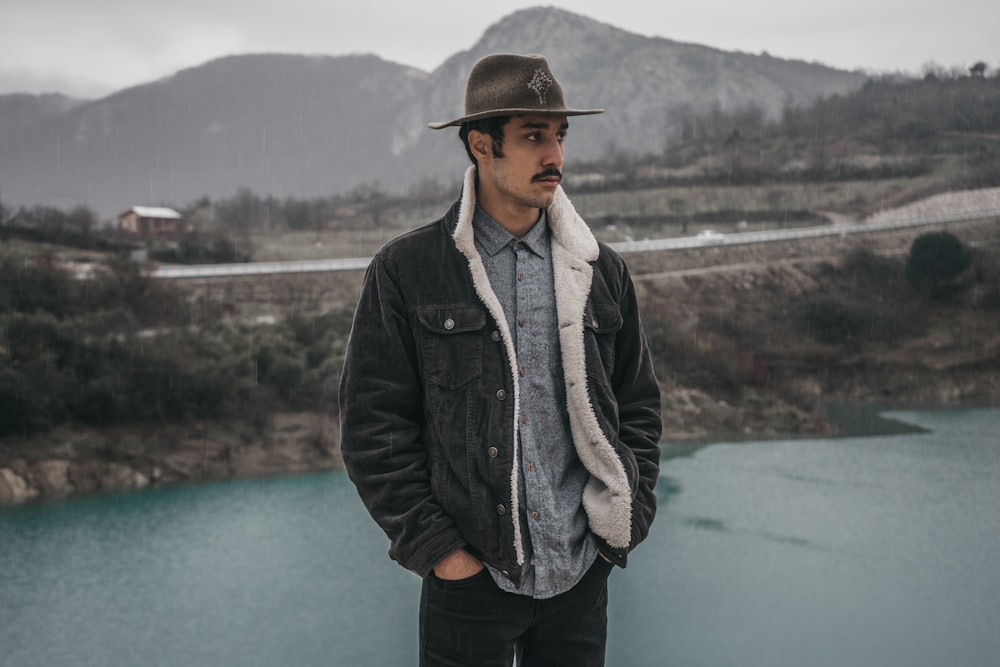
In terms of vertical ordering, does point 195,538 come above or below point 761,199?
below

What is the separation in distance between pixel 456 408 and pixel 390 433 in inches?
5.5

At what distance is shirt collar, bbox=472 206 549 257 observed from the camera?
79.4 inches

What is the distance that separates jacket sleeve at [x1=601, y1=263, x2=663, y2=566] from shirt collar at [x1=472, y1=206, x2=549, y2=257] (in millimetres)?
214

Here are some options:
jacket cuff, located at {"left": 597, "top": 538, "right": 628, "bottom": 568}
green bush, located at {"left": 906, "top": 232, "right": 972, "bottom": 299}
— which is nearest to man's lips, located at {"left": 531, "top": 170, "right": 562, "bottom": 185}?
jacket cuff, located at {"left": 597, "top": 538, "right": 628, "bottom": 568}

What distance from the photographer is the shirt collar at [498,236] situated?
202cm

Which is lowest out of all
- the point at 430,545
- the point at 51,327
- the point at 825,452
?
the point at 825,452

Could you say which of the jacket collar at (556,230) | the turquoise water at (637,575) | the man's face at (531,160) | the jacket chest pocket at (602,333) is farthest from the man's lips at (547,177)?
the turquoise water at (637,575)

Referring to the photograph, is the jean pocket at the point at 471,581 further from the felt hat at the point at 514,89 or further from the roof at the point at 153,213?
the roof at the point at 153,213

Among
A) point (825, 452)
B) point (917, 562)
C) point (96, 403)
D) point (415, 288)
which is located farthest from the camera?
Result: point (825, 452)

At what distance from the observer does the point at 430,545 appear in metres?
1.80

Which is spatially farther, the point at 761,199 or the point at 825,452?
the point at 761,199

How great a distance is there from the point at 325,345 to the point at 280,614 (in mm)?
9890

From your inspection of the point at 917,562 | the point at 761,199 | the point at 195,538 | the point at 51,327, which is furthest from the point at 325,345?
the point at 761,199

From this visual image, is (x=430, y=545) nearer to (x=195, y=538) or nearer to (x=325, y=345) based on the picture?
(x=195, y=538)
